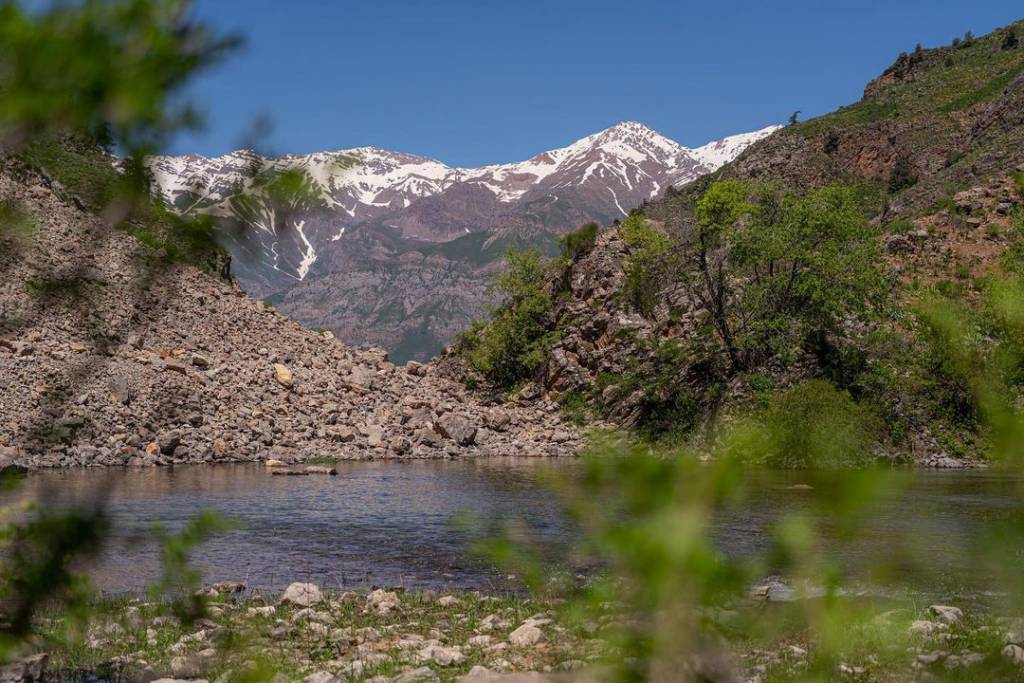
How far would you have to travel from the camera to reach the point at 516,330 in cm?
5303

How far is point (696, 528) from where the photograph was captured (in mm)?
1567

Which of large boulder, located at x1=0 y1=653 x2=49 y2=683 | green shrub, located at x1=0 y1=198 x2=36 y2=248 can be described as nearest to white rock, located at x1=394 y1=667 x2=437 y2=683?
large boulder, located at x1=0 y1=653 x2=49 y2=683

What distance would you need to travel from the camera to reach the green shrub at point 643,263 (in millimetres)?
43156

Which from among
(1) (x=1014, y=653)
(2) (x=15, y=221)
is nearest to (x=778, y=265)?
(1) (x=1014, y=653)

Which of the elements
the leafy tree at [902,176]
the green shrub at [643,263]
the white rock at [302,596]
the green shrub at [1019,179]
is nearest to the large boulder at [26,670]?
the white rock at [302,596]

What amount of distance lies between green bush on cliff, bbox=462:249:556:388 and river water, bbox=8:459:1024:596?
2039 cm

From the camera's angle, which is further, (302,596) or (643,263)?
(643,263)

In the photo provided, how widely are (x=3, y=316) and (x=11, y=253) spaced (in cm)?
25

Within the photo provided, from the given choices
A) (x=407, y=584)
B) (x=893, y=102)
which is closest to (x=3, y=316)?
(x=407, y=584)

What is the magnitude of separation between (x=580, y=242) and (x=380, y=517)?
119 feet

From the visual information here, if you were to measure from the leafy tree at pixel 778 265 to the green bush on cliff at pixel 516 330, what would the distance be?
13.4 metres

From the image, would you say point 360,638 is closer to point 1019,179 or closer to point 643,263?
point 1019,179

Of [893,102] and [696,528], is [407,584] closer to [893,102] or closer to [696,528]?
[696,528]

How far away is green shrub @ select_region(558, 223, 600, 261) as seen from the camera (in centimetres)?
5431
